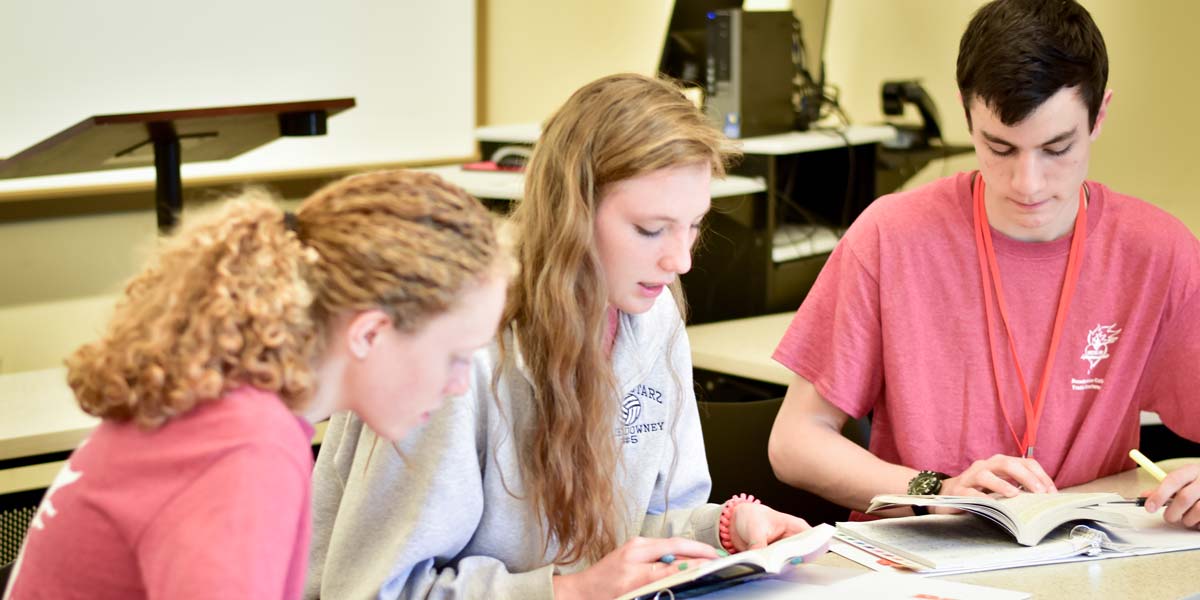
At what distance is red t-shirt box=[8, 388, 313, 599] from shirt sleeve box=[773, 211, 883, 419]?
1.06m

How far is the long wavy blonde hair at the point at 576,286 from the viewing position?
1363 mm

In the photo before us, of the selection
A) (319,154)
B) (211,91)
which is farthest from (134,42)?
(319,154)

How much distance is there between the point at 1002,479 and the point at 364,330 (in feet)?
3.04

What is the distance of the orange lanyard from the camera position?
5.76ft

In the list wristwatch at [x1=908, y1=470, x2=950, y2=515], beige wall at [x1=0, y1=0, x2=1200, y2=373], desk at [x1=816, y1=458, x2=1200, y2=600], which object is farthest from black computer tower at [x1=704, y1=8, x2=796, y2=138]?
desk at [x1=816, y1=458, x2=1200, y2=600]

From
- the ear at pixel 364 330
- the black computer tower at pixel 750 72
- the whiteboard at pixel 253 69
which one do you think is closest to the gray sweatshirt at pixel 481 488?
the ear at pixel 364 330

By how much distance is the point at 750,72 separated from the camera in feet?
10.1

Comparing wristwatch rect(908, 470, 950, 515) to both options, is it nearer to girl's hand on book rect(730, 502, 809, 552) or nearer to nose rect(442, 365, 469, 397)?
girl's hand on book rect(730, 502, 809, 552)

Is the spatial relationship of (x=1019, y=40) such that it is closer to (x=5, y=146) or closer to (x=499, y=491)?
(x=499, y=491)

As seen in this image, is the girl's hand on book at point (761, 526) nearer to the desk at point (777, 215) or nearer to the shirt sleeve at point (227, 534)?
the shirt sleeve at point (227, 534)

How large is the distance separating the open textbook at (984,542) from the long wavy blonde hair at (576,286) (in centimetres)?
31

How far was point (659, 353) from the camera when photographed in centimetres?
155

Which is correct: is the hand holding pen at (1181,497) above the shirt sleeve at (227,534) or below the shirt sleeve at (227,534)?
below

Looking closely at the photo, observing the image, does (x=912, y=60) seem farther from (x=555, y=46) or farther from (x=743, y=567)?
(x=743, y=567)
